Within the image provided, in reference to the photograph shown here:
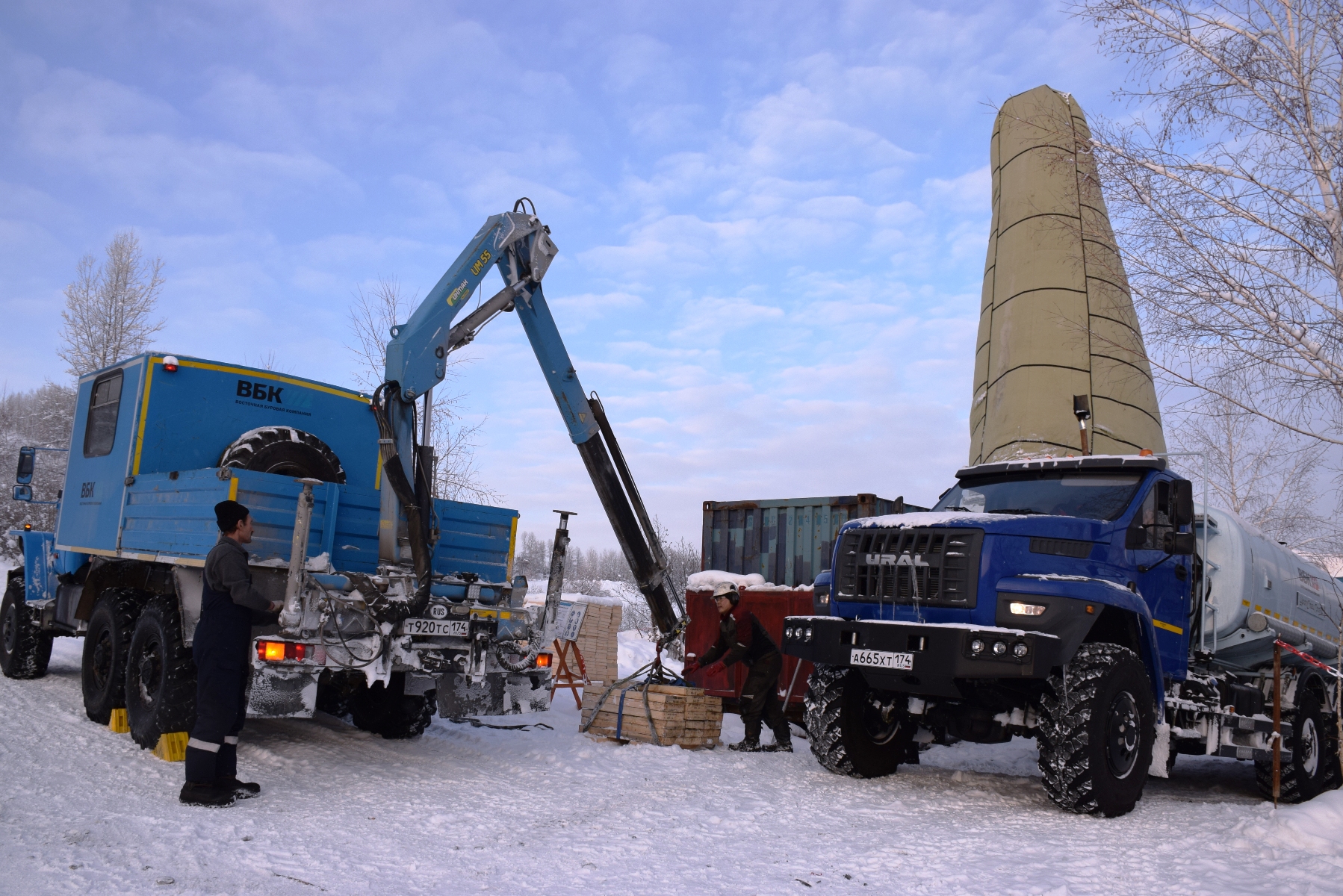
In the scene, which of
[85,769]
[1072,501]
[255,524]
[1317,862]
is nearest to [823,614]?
[1072,501]

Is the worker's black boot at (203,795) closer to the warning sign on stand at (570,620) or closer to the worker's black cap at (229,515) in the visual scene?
the worker's black cap at (229,515)

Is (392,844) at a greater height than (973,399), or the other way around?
(973,399)

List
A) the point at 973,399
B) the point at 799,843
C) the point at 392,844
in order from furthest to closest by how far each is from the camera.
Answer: the point at 973,399, the point at 799,843, the point at 392,844

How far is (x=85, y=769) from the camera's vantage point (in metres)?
6.47

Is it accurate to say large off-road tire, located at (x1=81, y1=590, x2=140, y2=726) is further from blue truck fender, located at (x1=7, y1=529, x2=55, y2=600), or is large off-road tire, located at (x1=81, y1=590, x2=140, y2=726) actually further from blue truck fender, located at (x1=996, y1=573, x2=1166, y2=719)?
blue truck fender, located at (x1=996, y1=573, x2=1166, y2=719)

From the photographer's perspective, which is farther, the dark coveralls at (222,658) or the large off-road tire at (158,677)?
the large off-road tire at (158,677)

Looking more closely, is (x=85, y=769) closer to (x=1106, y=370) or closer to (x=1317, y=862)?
(x=1317, y=862)

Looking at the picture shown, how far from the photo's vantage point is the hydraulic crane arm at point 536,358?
774 centimetres

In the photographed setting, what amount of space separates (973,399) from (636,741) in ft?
25.3

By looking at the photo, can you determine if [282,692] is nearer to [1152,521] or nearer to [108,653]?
[108,653]

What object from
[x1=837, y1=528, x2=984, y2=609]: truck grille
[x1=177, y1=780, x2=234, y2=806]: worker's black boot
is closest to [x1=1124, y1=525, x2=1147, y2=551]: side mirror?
[x1=837, y1=528, x2=984, y2=609]: truck grille

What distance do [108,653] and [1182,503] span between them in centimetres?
910

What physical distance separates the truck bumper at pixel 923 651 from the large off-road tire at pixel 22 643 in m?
9.14

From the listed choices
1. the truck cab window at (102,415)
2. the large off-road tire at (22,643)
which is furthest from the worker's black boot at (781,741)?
the large off-road tire at (22,643)
